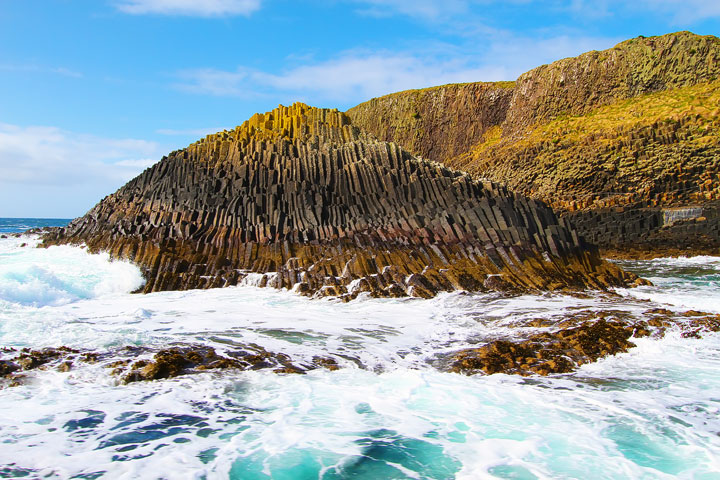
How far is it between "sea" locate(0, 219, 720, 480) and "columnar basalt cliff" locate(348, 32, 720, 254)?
921 inches

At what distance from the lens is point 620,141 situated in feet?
121

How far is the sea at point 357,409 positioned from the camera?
4.80 metres

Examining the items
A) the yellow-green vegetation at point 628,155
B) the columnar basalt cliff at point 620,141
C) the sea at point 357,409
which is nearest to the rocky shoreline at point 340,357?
the sea at point 357,409

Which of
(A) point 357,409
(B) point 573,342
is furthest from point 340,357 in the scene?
(B) point 573,342

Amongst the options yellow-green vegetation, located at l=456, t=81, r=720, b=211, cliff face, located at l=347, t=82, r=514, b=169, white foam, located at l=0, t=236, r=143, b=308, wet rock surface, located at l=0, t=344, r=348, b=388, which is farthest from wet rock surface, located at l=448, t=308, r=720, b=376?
cliff face, located at l=347, t=82, r=514, b=169

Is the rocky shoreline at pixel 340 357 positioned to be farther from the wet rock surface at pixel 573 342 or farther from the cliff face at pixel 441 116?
the cliff face at pixel 441 116

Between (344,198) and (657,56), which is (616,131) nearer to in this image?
(657,56)

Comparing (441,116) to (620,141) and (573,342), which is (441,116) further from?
(573,342)

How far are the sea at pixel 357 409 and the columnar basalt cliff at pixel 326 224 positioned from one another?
3.18m

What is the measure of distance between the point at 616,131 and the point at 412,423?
132ft

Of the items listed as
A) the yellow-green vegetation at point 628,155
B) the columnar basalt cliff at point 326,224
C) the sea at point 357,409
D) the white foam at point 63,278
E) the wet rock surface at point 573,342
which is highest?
the yellow-green vegetation at point 628,155

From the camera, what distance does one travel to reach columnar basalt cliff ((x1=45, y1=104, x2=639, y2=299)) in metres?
14.0

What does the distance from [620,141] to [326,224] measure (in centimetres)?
3065

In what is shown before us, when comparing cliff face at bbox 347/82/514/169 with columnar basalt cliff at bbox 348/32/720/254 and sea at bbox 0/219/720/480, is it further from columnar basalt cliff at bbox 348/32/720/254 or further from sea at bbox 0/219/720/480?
→ sea at bbox 0/219/720/480
